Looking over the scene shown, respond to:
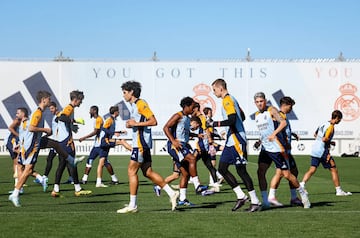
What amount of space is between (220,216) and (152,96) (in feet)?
127

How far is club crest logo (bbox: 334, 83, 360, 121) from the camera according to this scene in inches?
1986

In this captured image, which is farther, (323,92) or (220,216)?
(323,92)

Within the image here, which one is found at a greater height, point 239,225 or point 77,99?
point 77,99

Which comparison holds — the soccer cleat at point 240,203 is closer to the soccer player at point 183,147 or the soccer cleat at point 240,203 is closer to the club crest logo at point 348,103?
the soccer player at point 183,147

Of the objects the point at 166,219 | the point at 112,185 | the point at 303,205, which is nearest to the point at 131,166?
the point at 166,219

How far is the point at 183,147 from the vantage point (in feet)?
46.9

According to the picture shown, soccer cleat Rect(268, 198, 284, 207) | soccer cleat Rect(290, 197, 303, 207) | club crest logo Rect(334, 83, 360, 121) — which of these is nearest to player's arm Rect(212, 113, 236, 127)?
soccer cleat Rect(268, 198, 284, 207)

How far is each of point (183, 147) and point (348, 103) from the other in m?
38.1

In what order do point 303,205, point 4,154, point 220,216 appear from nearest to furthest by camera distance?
point 220,216 → point 303,205 → point 4,154

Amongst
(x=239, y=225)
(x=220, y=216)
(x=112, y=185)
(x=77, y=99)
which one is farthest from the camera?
(x=112, y=185)

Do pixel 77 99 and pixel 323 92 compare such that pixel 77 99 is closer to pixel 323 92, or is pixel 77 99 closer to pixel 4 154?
pixel 4 154

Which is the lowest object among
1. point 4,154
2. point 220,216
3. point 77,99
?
point 4,154

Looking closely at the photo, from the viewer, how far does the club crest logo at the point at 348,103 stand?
1986 inches

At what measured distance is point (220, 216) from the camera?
11414mm
